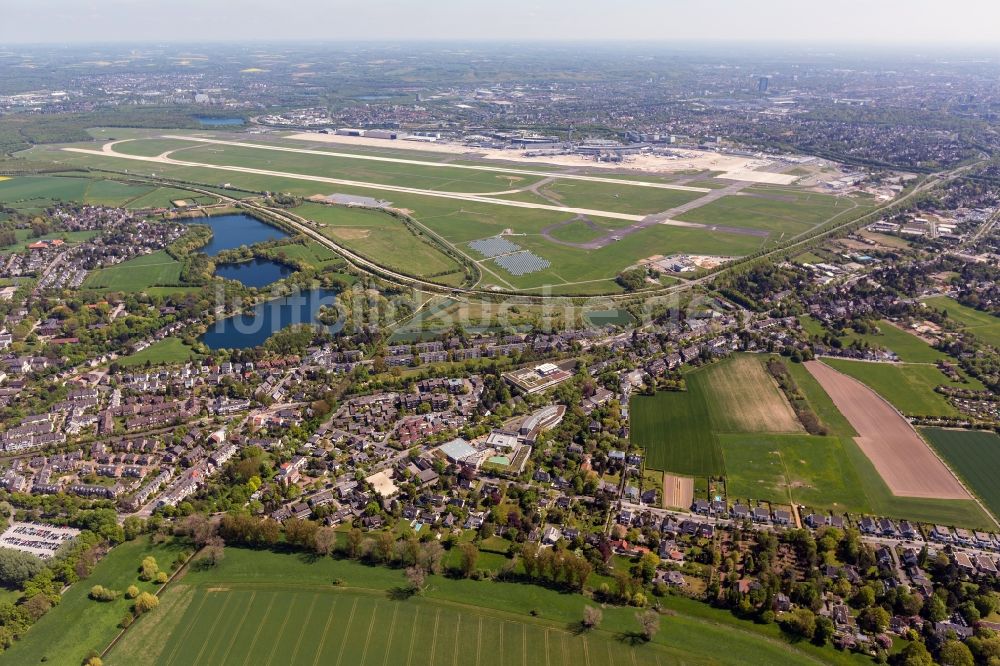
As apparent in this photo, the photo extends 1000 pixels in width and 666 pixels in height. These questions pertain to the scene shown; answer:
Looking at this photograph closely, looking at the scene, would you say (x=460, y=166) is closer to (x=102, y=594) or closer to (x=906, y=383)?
(x=906, y=383)

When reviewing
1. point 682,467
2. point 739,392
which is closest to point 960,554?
point 682,467

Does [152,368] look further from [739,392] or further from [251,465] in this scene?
[739,392]

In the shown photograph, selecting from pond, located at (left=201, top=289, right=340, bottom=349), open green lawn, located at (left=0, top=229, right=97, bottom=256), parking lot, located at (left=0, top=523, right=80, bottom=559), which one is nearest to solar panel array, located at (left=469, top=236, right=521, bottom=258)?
pond, located at (left=201, top=289, right=340, bottom=349)

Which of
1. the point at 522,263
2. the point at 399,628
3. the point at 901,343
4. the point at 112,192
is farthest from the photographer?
the point at 112,192

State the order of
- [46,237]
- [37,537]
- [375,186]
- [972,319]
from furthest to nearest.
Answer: [375,186], [46,237], [972,319], [37,537]

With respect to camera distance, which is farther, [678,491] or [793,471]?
[793,471]

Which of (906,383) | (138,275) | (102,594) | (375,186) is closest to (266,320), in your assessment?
(138,275)

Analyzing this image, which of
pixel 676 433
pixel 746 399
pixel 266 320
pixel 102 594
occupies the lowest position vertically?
pixel 102 594
